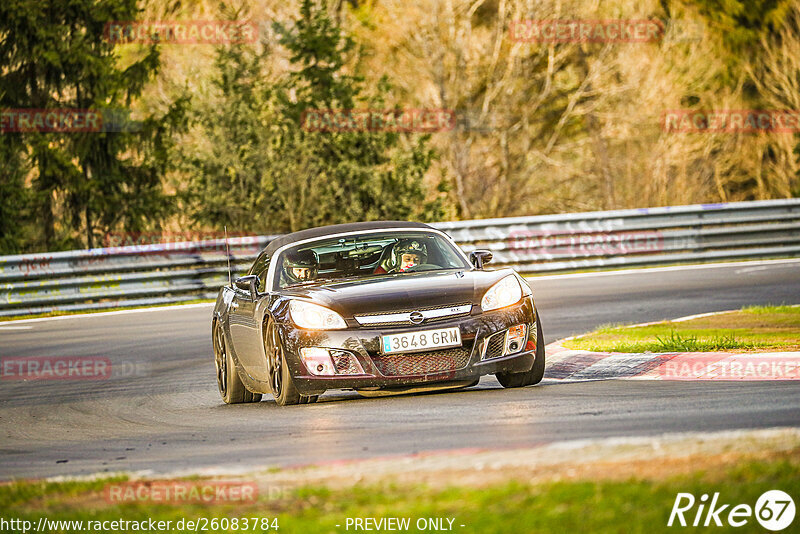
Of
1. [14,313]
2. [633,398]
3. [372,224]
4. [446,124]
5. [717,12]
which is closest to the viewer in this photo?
[633,398]

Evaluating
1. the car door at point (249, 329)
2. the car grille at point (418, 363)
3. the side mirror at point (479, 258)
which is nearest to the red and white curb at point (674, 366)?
the side mirror at point (479, 258)

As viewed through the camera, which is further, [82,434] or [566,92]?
[566,92]

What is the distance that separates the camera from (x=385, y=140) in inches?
1121

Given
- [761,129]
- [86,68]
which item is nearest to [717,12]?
[761,129]

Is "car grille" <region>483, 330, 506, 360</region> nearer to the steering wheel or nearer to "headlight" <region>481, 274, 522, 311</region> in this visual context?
"headlight" <region>481, 274, 522, 311</region>

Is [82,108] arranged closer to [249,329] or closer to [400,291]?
[249,329]

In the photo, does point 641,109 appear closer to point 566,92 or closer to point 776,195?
point 566,92

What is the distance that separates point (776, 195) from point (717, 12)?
7.06 m

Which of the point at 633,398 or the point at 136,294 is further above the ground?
the point at 633,398

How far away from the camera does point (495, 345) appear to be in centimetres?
956

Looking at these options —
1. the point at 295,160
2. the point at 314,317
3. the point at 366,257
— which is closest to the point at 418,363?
the point at 314,317

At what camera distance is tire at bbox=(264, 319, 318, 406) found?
969cm

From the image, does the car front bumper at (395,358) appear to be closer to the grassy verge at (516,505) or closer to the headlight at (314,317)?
the headlight at (314,317)

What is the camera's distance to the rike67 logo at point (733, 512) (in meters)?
4.81
